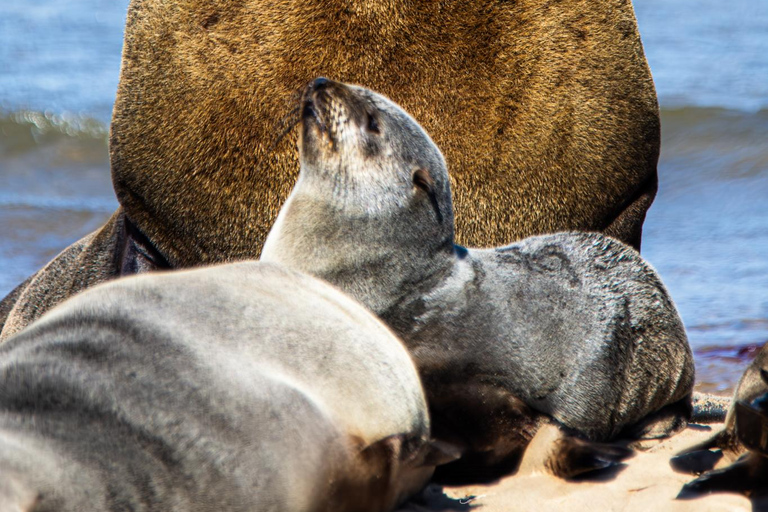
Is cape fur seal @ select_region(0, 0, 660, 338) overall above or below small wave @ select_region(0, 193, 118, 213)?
above

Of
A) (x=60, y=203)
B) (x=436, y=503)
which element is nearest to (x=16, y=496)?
(x=436, y=503)

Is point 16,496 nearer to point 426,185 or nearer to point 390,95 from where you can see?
point 426,185

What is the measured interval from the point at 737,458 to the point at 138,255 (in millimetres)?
2259

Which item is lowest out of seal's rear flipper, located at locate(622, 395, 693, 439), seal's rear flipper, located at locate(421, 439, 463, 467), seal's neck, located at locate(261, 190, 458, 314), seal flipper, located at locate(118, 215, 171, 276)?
seal's rear flipper, located at locate(622, 395, 693, 439)

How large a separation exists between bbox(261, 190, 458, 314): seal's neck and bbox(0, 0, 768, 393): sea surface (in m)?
2.65

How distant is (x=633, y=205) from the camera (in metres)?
4.22

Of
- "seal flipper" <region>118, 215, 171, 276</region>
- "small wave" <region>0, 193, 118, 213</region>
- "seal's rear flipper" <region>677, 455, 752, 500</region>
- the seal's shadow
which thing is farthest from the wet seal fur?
"small wave" <region>0, 193, 118, 213</region>

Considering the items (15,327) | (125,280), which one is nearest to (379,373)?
(125,280)

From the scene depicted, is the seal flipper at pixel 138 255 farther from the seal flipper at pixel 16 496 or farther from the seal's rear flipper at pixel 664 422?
the seal flipper at pixel 16 496

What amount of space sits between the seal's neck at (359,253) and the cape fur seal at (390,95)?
2.57 feet

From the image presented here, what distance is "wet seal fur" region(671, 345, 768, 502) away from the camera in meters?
2.53

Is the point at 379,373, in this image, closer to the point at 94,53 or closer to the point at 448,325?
the point at 448,325

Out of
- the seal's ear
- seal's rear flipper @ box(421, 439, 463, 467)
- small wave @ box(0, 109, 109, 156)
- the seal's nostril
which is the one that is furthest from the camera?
small wave @ box(0, 109, 109, 156)

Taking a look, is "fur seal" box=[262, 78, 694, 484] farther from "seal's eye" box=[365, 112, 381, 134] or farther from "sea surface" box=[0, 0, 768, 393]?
"sea surface" box=[0, 0, 768, 393]
